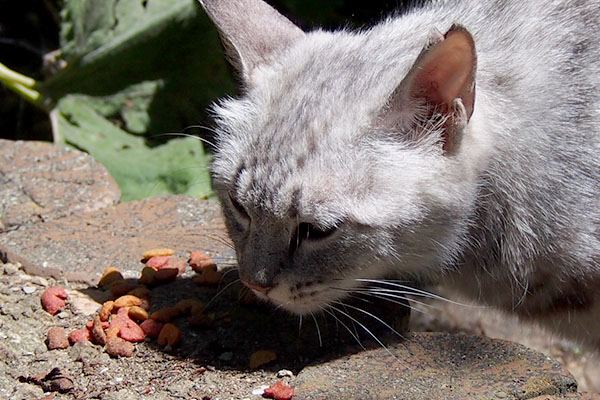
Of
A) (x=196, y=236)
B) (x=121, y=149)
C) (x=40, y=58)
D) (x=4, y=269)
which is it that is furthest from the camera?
(x=40, y=58)

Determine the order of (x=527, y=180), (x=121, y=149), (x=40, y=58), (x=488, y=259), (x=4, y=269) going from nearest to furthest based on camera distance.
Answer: (x=527, y=180) → (x=488, y=259) → (x=4, y=269) → (x=121, y=149) → (x=40, y=58)

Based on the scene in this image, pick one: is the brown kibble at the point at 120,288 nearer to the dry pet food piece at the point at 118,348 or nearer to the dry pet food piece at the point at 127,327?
the dry pet food piece at the point at 127,327

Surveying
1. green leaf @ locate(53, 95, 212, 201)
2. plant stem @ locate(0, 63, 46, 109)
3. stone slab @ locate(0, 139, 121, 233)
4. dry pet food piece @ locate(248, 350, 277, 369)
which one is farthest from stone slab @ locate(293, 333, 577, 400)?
plant stem @ locate(0, 63, 46, 109)

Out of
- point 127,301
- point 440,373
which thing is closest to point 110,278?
point 127,301

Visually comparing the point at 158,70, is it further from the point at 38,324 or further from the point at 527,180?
the point at 527,180

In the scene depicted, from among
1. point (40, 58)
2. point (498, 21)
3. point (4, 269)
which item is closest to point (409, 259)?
point (498, 21)

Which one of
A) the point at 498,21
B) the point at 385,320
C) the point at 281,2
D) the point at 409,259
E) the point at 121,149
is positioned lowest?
the point at 121,149

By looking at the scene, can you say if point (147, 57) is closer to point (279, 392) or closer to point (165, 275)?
point (165, 275)
